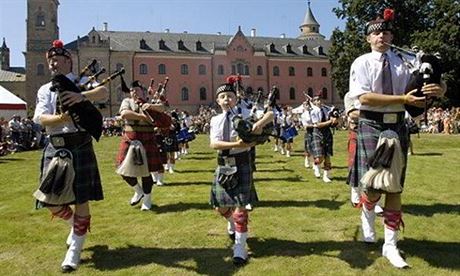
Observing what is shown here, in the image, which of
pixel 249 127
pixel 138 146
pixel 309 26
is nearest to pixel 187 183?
pixel 138 146

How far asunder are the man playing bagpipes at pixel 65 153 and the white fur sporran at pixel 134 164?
209 centimetres

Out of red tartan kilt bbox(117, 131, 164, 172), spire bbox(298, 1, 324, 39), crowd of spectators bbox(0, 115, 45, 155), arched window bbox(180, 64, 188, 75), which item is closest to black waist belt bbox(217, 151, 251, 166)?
red tartan kilt bbox(117, 131, 164, 172)

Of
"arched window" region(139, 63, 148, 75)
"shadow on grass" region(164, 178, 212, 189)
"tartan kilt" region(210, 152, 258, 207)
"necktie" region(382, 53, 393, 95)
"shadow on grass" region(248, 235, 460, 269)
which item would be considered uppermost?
"arched window" region(139, 63, 148, 75)

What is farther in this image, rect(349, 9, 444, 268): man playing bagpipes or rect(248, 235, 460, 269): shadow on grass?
rect(248, 235, 460, 269): shadow on grass

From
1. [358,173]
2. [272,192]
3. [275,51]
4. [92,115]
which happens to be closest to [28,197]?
[272,192]

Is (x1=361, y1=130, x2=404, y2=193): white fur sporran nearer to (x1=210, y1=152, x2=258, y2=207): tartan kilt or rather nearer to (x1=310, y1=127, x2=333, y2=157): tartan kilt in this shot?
(x1=210, y1=152, x2=258, y2=207): tartan kilt

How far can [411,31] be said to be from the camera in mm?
37125

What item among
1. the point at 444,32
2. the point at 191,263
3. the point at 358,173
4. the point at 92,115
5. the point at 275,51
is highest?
the point at 275,51

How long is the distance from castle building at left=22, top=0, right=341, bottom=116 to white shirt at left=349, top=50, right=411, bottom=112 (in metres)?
54.1

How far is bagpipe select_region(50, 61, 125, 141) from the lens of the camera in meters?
4.48

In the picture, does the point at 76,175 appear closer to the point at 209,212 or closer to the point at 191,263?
the point at 191,263

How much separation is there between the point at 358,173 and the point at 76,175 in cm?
300

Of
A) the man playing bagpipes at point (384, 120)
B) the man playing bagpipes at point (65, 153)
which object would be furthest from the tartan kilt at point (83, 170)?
the man playing bagpipes at point (384, 120)

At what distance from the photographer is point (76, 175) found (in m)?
4.84
